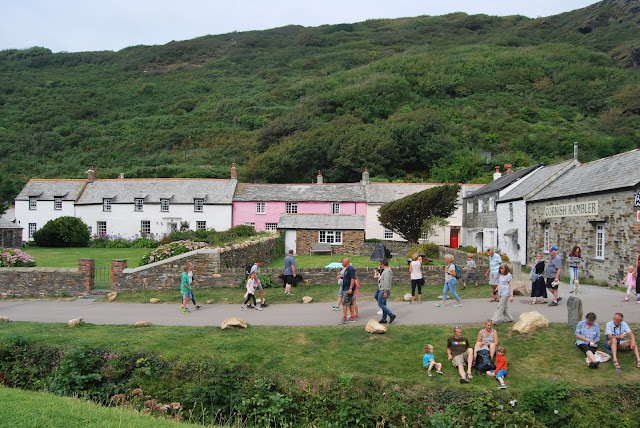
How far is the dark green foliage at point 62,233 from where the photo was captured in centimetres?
3572

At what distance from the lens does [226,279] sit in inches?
707

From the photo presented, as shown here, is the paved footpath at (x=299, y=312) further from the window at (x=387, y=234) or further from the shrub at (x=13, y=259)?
the window at (x=387, y=234)

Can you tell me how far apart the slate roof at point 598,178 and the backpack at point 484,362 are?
10755mm

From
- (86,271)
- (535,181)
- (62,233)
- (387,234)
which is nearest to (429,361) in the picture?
(86,271)

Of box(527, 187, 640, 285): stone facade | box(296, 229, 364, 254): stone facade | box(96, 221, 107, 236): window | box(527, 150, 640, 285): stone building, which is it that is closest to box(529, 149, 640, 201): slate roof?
box(527, 150, 640, 285): stone building

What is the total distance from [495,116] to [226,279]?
6509 centimetres

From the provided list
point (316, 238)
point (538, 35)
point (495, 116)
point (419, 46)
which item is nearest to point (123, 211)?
point (316, 238)

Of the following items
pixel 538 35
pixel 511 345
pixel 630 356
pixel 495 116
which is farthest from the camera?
pixel 538 35

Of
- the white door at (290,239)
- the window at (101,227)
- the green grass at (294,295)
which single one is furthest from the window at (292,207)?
the green grass at (294,295)

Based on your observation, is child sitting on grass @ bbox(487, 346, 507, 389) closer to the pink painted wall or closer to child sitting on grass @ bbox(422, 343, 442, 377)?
child sitting on grass @ bbox(422, 343, 442, 377)

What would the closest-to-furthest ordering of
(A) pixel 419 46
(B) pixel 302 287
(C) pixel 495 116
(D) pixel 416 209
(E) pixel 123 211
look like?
1. (B) pixel 302 287
2. (D) pixel 416 209
3. (E) pixel 123 211
4. (C) pixel 495 116
5. (A) pixel 419 46

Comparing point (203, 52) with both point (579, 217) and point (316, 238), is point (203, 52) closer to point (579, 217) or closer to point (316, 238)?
point (316, 238)

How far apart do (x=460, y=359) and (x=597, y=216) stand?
12.5 meters

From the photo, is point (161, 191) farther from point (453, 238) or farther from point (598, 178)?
point (598, 178)
